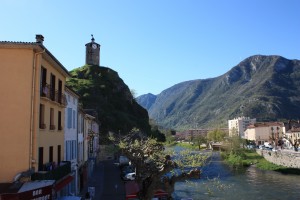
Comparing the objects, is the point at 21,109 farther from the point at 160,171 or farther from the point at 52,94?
the point at 160,171

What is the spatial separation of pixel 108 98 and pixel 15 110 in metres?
115

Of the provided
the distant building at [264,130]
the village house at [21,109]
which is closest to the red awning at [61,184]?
the village house at [21,109]

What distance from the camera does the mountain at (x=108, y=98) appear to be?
381 ft

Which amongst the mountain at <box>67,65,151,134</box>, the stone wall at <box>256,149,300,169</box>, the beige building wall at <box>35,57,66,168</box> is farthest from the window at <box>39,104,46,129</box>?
the mountain at <box>67,65,151,134</box>

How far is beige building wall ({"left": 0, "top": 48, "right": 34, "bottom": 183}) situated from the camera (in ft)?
61.3

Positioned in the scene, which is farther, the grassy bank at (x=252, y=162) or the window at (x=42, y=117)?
the grassy bank at (x=252, y=162)

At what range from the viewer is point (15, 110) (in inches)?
750

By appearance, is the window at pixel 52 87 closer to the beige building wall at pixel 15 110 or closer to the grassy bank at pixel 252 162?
the beige building wall at pixel 15 110

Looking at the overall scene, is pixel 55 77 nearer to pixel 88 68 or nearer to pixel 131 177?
pixel 131 177

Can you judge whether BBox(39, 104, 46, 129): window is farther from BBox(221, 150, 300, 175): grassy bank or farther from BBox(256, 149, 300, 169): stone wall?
BBox(256, 149, 300, 169): stone wall

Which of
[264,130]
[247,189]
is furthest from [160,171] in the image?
[264,130]

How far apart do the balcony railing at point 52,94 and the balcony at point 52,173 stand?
4.32m

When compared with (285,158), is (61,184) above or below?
above

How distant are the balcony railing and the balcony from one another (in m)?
4.32
